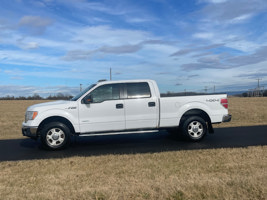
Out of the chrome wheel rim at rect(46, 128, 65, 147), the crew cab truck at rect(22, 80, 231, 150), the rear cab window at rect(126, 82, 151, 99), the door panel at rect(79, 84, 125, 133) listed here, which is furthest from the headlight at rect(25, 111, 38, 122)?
the rear cab window at rect(126, 82, 151, 99)

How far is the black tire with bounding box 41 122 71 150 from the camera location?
6734 mm

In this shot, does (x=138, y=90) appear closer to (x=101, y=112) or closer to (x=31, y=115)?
(x=101, y=112)

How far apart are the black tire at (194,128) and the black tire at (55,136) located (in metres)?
3.47

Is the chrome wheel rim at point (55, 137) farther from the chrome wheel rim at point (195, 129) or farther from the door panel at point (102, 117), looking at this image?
the chrome wheel rim at point (195, 129)

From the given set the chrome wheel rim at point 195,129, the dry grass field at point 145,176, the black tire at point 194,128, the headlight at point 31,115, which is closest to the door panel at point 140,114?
the black tire at point 194,128

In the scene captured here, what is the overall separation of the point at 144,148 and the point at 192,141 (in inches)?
64.8

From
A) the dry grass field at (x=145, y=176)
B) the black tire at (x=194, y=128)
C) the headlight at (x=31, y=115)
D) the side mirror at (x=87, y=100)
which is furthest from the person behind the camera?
the black tire at (x=194, y=128)

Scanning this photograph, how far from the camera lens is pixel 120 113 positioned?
7070 millimetres

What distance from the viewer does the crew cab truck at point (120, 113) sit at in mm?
6801

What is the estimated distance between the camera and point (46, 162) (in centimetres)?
560

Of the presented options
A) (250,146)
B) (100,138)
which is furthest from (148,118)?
(250,146)

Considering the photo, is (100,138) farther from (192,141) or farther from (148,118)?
(192,141)

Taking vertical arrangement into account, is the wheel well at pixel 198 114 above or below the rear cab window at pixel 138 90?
below

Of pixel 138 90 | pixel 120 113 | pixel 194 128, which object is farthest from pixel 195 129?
pixel 120 113
